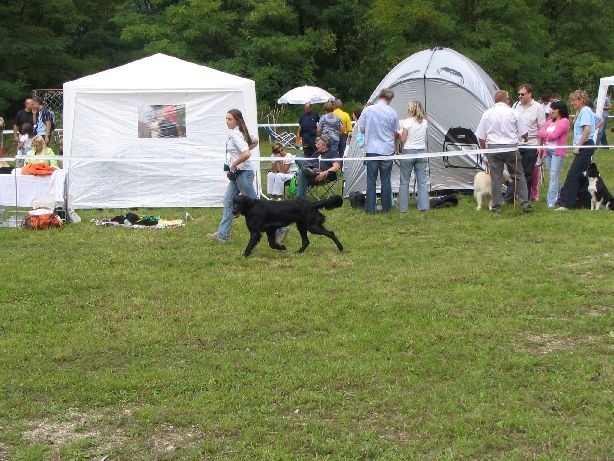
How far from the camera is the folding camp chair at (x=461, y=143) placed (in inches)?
523

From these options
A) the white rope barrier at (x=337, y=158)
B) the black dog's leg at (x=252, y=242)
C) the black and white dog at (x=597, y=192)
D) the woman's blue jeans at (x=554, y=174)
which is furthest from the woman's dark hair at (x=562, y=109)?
the black dog's leg at (x=252, y=242)

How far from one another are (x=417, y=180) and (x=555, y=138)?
1.93m

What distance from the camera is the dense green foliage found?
29375 mm

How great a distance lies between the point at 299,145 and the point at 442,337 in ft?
37.7

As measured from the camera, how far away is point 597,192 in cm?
1144

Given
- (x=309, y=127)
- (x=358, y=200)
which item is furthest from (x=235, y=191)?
Result: (x=309, y=127)

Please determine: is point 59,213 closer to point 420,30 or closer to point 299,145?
point 299,145

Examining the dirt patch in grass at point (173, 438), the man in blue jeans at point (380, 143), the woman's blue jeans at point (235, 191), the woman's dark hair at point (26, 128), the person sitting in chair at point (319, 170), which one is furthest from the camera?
the woman's dark hair at point (26, 128)

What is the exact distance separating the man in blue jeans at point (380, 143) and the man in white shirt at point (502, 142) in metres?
1.18

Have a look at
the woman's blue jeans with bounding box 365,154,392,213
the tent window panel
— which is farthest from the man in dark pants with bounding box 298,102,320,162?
the woman's blue jeans with bounding box 365,154,392,213

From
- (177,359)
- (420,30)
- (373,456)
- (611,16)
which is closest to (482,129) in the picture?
(177,359)

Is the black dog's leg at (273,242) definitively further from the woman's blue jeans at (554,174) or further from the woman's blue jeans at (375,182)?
the woman's blue jeans at (554,174)

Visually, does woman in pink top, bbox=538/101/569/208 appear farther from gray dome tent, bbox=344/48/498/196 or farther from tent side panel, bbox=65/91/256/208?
tent side panel, bbox=65/91/256/208

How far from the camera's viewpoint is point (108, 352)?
234 inches
